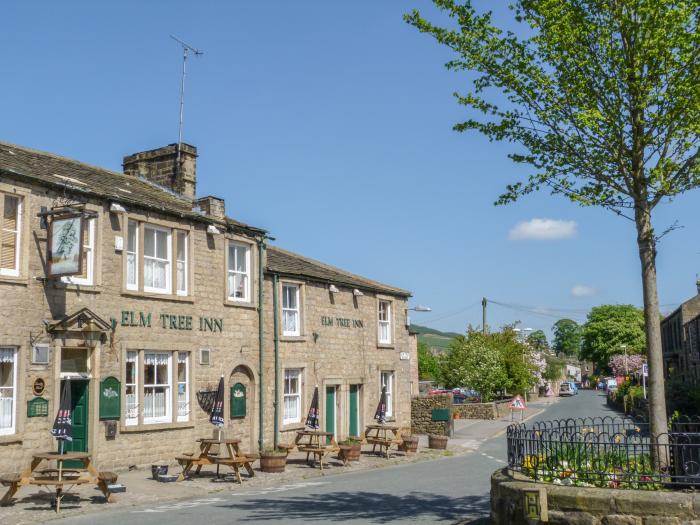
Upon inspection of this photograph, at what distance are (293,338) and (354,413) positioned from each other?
4869mm

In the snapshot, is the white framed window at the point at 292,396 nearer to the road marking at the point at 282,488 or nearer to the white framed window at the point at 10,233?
the road marking at the point at 282,488

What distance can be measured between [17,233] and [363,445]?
14.9 metres

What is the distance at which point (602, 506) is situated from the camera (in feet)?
29.8

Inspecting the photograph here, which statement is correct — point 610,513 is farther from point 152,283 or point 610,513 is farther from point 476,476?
point 152,283

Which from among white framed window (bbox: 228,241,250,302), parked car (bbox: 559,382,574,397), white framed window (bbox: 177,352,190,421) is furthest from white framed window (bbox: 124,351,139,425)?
parked car (bbox: 559,382,574,397)

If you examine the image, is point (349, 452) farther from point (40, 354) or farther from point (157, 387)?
point (40, 354)

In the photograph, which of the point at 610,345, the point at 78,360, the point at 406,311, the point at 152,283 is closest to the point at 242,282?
the point at 152,283

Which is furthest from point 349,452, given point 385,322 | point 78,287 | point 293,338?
point 385,322

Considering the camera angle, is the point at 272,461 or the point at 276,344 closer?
the point at 272,461

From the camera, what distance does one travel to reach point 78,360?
17625 mm

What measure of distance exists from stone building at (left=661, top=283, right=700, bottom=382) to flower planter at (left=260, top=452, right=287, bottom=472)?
4170 cm

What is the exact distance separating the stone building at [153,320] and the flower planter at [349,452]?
8.12 ft

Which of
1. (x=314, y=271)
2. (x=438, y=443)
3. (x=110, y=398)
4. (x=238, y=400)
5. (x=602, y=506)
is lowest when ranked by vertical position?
(x=438, y=443)

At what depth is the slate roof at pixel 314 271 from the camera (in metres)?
24.7
